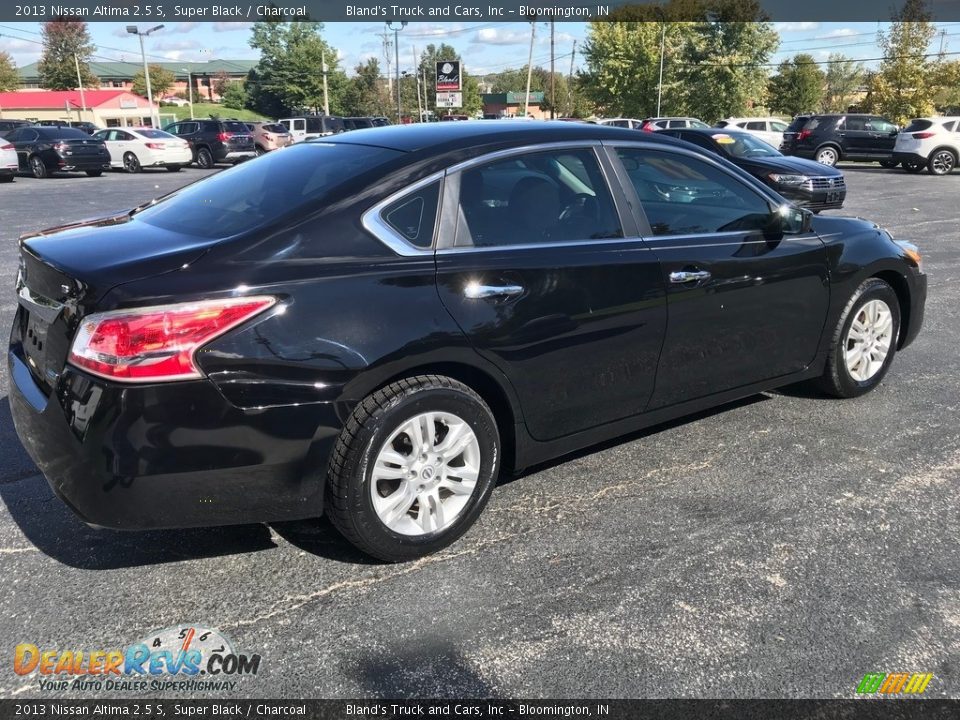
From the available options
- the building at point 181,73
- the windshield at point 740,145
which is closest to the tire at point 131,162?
the windshield at point 740,145

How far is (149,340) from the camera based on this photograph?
2537 mm

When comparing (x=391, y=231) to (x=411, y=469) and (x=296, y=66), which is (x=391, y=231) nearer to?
(x=411, y=469)

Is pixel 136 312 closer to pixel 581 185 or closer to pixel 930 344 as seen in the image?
pixel 581 185

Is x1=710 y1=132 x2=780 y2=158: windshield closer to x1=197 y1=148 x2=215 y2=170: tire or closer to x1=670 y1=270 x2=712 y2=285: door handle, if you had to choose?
x1=670 y1=270 x2=712 y2=285: door handle

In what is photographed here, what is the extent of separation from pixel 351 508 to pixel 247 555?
582 mm

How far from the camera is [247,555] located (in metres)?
3.16

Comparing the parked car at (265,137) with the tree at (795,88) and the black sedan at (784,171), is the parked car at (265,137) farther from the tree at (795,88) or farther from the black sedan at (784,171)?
the tree at (795,88)

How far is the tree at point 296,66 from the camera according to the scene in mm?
85625

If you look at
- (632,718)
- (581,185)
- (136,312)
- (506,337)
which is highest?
(581,185)

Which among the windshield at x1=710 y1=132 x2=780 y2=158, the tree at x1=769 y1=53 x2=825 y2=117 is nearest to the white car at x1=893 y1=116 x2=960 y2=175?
the windshield at x1=710 y1=132 x2=780 y2=158

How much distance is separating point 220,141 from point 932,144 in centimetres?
2306

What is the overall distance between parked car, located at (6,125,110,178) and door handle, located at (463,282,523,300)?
80.6 feet

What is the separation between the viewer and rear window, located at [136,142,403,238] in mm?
3042

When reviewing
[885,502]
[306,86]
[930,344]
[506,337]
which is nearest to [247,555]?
[506,337]
